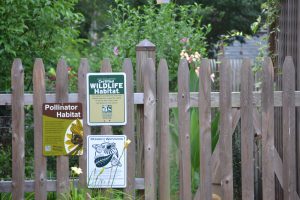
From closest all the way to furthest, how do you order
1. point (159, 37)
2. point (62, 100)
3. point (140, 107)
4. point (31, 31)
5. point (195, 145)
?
point (62, 100) → point (140, 107) → point (195, 145) → point (31, 31) → point (159, 37)

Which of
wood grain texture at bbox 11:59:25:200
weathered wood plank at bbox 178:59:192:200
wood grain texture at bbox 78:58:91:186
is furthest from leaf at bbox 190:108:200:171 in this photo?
wood grain texture at bbox 11:59:25:200

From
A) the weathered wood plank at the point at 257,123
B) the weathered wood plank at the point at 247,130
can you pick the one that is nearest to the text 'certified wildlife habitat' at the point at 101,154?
the weathered wood plank at the point at 247,130

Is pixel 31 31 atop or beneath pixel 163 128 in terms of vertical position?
atop

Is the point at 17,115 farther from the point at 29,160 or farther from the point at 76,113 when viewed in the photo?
the point at 29,160

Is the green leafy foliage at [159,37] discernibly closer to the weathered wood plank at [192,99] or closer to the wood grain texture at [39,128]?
the weathered wood plank at [192,99]

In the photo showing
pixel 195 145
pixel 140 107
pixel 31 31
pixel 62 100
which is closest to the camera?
pixel 62 100

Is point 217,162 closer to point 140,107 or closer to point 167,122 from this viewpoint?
point 167,122

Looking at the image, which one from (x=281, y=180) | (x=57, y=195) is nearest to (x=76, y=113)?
(x=57, y=195)

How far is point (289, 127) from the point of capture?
552 cm

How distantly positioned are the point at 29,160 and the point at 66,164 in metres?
1.30

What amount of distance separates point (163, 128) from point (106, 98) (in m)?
0.57

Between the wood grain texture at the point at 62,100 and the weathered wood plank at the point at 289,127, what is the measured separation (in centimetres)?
196

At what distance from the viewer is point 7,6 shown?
6.70 m

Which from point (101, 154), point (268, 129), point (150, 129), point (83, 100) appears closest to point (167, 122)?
point (150, 129)
